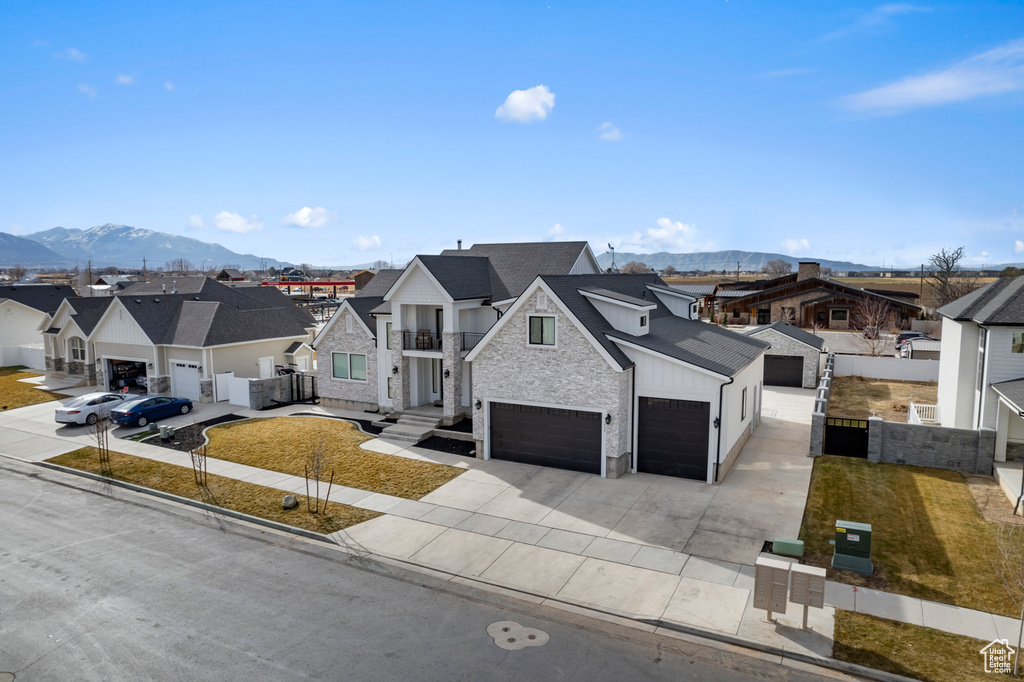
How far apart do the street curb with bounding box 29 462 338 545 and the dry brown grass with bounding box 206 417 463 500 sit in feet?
10.3

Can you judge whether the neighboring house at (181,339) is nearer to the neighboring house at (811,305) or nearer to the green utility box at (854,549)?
the green utility box at (854,549)

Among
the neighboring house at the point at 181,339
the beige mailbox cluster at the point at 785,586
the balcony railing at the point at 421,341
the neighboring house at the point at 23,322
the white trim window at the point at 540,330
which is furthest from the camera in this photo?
the neighboring house at the point at 23,322

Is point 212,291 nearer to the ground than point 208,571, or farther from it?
farther from it

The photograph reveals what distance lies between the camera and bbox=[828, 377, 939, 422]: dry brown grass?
1091 inches

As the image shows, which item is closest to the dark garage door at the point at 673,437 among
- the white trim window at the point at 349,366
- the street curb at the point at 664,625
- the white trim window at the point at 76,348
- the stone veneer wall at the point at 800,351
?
the street curb at the point at 664,625

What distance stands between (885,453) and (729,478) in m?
5.83

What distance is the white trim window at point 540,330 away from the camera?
2048cm

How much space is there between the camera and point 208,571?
13875mm

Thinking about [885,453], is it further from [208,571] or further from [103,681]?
[103,681]

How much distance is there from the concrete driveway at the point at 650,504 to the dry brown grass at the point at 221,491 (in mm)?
2657

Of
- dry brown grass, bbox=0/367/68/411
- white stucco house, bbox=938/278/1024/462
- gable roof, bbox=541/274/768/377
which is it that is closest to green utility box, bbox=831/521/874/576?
gable roof, bbox=541/274/768/377

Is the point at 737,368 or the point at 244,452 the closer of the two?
the point at 737,368

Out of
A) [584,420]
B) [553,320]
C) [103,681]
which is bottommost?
[103,681]

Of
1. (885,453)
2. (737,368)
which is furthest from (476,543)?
(885,453)
